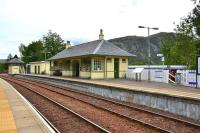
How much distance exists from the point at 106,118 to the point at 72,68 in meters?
31.9

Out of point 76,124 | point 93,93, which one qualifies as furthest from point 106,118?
point 93,93

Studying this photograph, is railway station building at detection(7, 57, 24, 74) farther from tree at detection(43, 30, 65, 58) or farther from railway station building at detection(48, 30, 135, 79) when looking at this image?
railway station building at detection(48, 30, 135, 79)

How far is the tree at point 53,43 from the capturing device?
97.4m

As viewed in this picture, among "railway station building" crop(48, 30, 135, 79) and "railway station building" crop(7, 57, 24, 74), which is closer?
"railway station building" crop(48, 30, 135, 79)

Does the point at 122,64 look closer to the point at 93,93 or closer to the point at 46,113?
the point at 93,93

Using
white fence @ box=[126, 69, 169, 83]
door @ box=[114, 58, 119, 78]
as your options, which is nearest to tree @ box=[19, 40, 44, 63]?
door @ box=[114, 58, 119, 78]

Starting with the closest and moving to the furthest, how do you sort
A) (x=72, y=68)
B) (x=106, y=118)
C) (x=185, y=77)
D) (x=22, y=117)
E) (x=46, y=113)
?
(x=22, y=117), (x=106, y=118), (x=46, y=113), (x=185, y=77), (x=72, y=68)

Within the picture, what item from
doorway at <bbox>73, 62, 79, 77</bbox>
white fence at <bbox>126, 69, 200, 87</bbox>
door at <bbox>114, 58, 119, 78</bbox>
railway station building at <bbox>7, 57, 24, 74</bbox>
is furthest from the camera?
railway station building at <bbox>7, 57, 24, 74</bbox>

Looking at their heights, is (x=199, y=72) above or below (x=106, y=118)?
above

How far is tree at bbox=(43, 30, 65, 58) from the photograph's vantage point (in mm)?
97438

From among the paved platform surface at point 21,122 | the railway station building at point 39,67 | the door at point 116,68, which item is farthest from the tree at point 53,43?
the paved platform surface at point 21,122

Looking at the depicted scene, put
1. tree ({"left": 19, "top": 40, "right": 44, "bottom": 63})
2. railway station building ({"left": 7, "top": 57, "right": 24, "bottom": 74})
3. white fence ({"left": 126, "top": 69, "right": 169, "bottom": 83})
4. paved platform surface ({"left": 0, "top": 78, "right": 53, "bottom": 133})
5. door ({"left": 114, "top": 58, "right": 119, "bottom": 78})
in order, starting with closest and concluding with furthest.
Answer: paved platform surface ({"left": 0, "top": 78, "right": 53, "bottom": 133})
white fence ({"left": 126, "top": 69, "right": 169, "bottom": 83})
door ({"left": 114, "top": 58, "right": 119, "bottom": 78})
railway station building ({"left": 7, "top": 57, "right": 24, "bottom": 74})
tree ({"left": 19, "top": 40, "right": 44, "bottom": 63})

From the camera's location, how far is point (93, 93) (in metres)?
23.9

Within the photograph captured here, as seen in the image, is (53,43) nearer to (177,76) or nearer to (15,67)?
(15,67)
